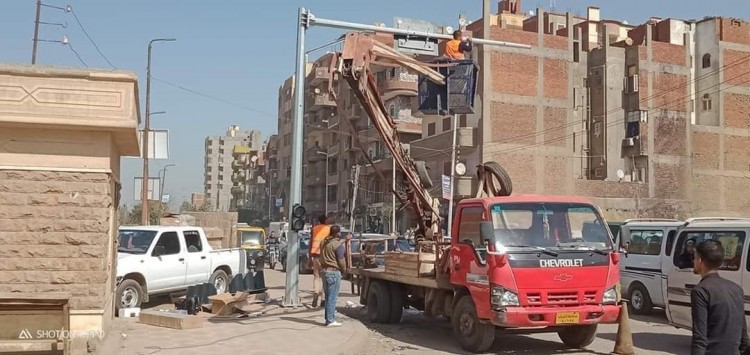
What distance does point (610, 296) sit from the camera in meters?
10.6

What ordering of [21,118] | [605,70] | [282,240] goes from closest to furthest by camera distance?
[21,118] → [282,240] → [605,70]

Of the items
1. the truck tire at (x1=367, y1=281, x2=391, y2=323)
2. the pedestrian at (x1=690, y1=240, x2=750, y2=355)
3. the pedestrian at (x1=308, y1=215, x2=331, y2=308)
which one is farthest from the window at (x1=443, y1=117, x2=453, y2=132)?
the pedestrian at (x1=690, y1=240, x2=750, y2=355)

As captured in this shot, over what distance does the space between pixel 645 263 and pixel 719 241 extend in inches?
182

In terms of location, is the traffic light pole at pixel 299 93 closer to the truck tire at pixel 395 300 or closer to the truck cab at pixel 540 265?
the truck tire at pixel 395 300

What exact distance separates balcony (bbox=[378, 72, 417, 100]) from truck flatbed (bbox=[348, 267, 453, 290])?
51486 millimetres

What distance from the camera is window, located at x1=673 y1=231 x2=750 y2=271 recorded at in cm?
1124

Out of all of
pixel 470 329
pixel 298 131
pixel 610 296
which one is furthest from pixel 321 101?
pixel 610 296

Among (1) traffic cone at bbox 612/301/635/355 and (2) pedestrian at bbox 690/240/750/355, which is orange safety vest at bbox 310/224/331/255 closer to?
(1) traffic cone at bbox 612/301/635/355

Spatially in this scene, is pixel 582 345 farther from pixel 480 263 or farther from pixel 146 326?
pixel 146 326

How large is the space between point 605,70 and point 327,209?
37215 millimetres

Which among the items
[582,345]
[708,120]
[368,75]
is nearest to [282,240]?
[368,75]

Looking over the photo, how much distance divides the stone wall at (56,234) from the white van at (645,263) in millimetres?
11174

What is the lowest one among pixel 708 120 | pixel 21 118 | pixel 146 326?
pixel 146 326

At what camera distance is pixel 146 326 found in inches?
492
